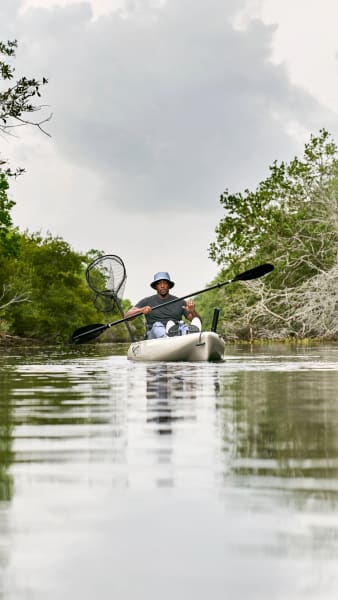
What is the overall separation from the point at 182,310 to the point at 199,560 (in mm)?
18245

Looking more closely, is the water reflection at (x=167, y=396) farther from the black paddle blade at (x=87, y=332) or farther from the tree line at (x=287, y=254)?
the tree line at (x=287, y=254)

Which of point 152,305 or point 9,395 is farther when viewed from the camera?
point 152,305

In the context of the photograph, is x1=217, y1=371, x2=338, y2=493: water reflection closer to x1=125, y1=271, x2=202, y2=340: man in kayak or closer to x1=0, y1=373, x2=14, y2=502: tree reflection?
x1=0, y1=373, x2=14, y2=502: tree reflection

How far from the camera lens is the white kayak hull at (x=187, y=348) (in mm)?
20656

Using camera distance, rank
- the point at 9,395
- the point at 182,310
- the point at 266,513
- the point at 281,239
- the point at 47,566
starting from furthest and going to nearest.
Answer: the point at 281,239 → the point at 182,310 → the point at 9,395 → the point at 266,513 → the point at 47,566

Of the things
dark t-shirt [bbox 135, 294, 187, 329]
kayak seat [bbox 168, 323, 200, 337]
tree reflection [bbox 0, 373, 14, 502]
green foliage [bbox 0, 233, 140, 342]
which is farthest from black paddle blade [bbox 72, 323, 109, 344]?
green foliage [bbox 0, 233, 140, 342]

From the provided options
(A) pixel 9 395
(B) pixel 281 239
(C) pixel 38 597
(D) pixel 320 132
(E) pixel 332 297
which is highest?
(D) pixel 320 132

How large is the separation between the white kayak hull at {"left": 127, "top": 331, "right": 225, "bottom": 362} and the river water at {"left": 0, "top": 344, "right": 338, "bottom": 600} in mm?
11429

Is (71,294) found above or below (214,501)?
above

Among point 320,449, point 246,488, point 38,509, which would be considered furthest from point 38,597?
point 320,449

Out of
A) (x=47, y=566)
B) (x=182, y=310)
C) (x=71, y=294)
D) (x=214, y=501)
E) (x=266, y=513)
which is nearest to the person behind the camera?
(x=47, y=566)

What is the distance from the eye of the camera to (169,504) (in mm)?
4473

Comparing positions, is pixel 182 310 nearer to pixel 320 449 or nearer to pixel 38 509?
pixel 320 449

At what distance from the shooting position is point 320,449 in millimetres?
6156
